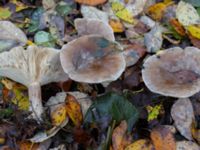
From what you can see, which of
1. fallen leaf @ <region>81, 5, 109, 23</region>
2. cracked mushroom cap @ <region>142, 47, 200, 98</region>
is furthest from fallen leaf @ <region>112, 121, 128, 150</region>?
fallen leaf @ <region>81, 5, 109, 23</region>

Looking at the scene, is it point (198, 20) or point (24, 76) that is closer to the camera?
point (24, 76)

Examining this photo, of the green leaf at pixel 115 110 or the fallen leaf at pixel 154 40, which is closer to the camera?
the green leaf at pixel 115 110

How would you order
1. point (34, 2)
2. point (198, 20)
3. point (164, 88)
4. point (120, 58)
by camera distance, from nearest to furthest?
point (164, 88), point (120, 58), point (198, 20), point (34, 2)

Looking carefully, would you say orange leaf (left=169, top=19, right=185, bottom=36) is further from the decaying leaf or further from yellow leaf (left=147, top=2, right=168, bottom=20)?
the decaying leaf

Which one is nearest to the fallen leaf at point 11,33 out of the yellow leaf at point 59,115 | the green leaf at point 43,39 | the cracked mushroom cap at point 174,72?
the green leaf at point 43,39

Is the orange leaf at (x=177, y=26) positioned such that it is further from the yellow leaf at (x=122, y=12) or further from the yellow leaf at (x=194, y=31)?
the yellow leaf at (x=122, y=12)

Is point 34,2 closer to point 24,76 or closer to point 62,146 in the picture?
point 24,76

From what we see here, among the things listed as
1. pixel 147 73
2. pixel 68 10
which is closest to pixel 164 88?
pixel 147 73
